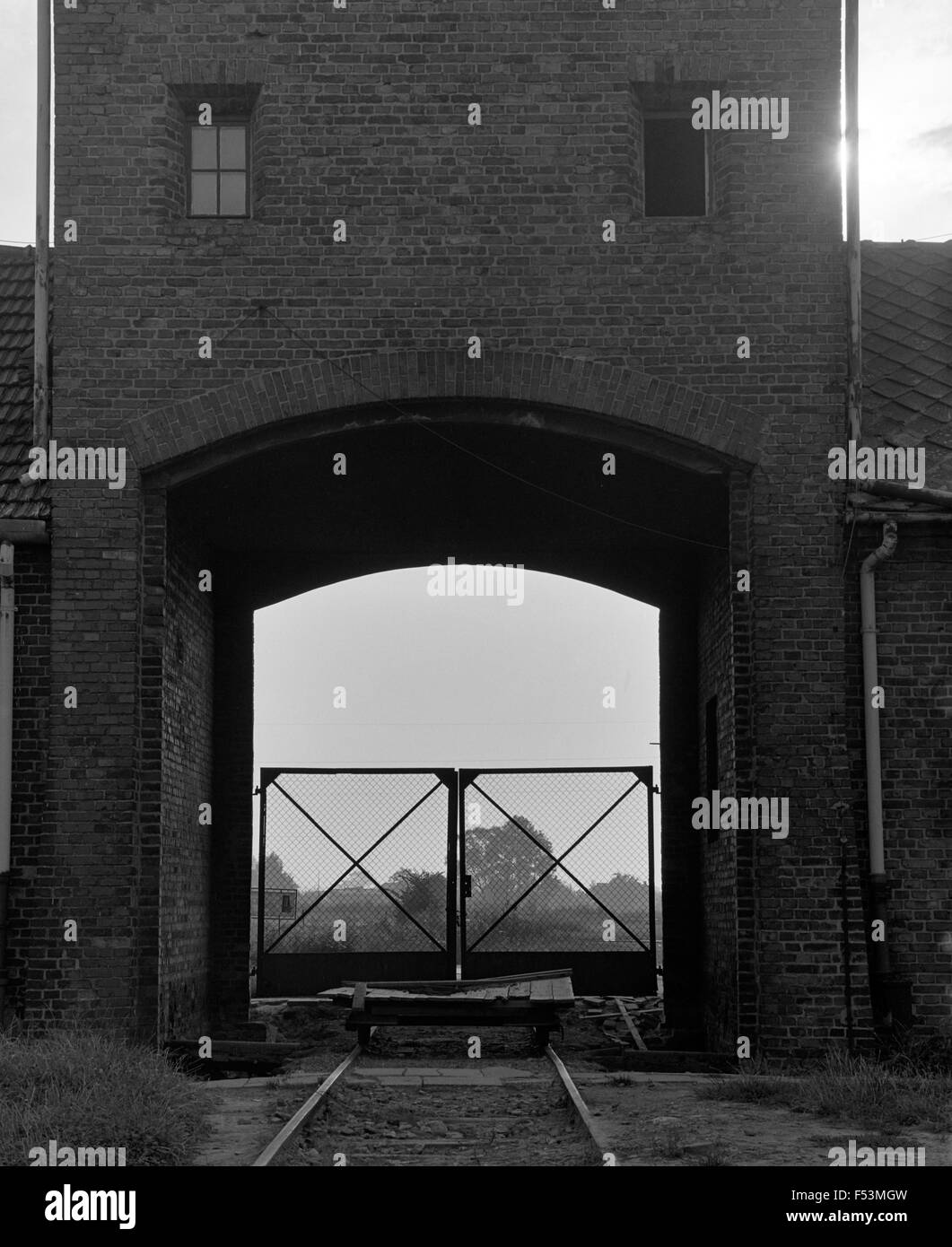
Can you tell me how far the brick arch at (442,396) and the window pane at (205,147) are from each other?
194 cm

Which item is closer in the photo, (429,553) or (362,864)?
(429,553)

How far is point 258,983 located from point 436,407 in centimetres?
772

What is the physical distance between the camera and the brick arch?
39.9 ft

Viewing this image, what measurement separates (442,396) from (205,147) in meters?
2.88

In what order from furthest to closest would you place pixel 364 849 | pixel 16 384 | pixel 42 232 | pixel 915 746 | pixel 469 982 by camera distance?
pixel 364 849
pixel 469 982
pixel 16 384
pixel 42 232
pixel 915 746

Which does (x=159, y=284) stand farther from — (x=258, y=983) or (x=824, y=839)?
(x=258, y=983)

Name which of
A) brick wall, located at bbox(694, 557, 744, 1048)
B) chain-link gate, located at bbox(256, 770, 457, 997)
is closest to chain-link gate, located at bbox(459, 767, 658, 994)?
chain-link gate, located at bbox(256, 770, 457, 997)

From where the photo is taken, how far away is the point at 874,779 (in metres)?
11.8

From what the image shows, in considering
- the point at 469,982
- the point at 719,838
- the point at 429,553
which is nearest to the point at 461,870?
the point at 469,982

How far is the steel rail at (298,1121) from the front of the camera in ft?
25.3

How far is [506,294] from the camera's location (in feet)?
40.5

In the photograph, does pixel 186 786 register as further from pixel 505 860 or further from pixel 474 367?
pixel 505 860

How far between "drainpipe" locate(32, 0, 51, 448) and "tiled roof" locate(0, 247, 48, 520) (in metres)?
0.33
